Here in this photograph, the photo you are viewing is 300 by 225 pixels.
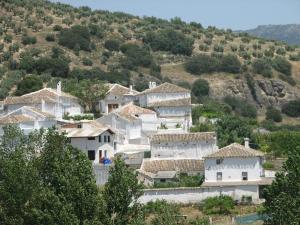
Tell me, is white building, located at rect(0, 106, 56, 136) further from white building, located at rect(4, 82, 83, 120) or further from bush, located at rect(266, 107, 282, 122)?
bush, located at rect(266, 107, 282, 122)

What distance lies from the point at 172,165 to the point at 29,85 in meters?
31.2

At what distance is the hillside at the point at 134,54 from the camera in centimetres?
11044

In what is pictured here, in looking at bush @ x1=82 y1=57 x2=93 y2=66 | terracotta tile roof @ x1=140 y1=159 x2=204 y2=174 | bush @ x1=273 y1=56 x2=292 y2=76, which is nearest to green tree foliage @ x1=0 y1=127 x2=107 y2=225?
terracotta tile roof @ x1=140 y1=159 x2=204 y2=174

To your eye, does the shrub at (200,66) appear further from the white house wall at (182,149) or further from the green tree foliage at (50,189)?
the green tree foliage at (50,189)

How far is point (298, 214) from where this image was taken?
130ft

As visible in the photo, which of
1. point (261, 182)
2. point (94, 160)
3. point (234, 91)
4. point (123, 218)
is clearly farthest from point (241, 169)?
point (234, 91)

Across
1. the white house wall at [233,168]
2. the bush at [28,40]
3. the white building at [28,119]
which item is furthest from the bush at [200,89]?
the white house wall at [233,168]

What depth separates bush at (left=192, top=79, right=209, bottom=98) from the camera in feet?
380

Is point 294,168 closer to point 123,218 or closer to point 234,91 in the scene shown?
point 123,218

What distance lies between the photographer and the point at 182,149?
206 feet

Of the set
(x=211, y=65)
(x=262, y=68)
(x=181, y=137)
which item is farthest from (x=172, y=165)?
(x=262, y=68)

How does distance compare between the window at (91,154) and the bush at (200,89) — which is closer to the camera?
the window at (91,154)

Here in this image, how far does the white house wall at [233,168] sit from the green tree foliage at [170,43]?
2956 inches

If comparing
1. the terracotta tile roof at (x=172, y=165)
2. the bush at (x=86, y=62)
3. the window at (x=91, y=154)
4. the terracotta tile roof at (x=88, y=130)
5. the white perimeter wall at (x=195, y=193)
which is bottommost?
the white perimeter wall at (x=195, y=193)
